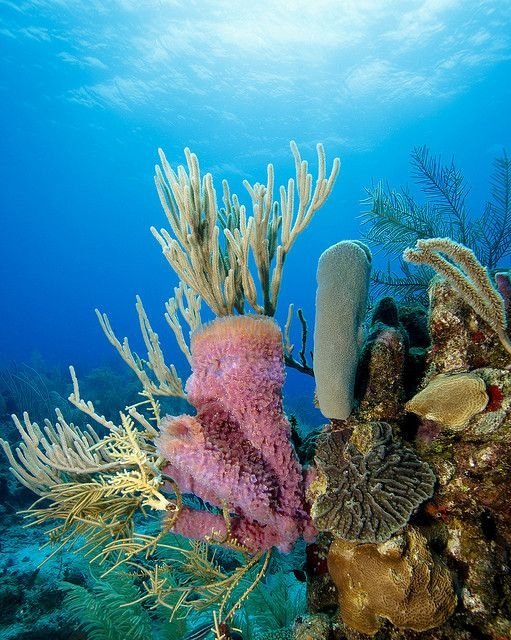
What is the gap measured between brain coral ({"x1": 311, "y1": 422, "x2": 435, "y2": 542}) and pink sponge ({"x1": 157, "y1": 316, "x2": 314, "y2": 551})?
0.70 ft

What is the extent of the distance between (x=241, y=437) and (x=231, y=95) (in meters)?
36.9

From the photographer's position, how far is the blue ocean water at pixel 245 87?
23797mm

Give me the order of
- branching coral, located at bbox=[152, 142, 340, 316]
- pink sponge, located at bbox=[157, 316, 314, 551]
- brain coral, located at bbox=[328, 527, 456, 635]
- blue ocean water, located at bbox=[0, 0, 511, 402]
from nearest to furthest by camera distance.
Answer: brain coral, located at bbox=[328, 527, 456, 635] → pink sponge, located at bbox=[157, 316, 314, 551] → branching coral, located at bbox=[152, 142, 340, 316] → blue ocean water, located at bbox=[0, 0, 511, 402]

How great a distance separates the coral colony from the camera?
2.00 meters

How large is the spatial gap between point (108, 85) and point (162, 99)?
15.6 ft

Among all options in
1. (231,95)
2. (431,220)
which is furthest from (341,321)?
(231,95)

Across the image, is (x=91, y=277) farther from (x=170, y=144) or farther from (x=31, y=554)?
(x=31, y=554)

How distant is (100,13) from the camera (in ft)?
81.6

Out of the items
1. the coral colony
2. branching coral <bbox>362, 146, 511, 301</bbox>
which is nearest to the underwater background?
branching coral <bbox>362, 146, 511, 301</bbox>

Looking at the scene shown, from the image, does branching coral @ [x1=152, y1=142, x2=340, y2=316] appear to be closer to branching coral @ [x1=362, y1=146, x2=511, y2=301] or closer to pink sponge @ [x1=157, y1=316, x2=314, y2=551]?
pink sponge @ [x1=157, y1=316, x2=314, y2=551]

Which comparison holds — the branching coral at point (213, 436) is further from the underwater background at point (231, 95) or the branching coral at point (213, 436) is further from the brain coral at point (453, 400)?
the underwater background at point (231, 95)

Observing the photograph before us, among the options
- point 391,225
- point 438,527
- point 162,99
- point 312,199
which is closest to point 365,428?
point 438,527

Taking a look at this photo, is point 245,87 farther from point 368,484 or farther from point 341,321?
point 368,484

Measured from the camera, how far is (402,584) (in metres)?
1.94
